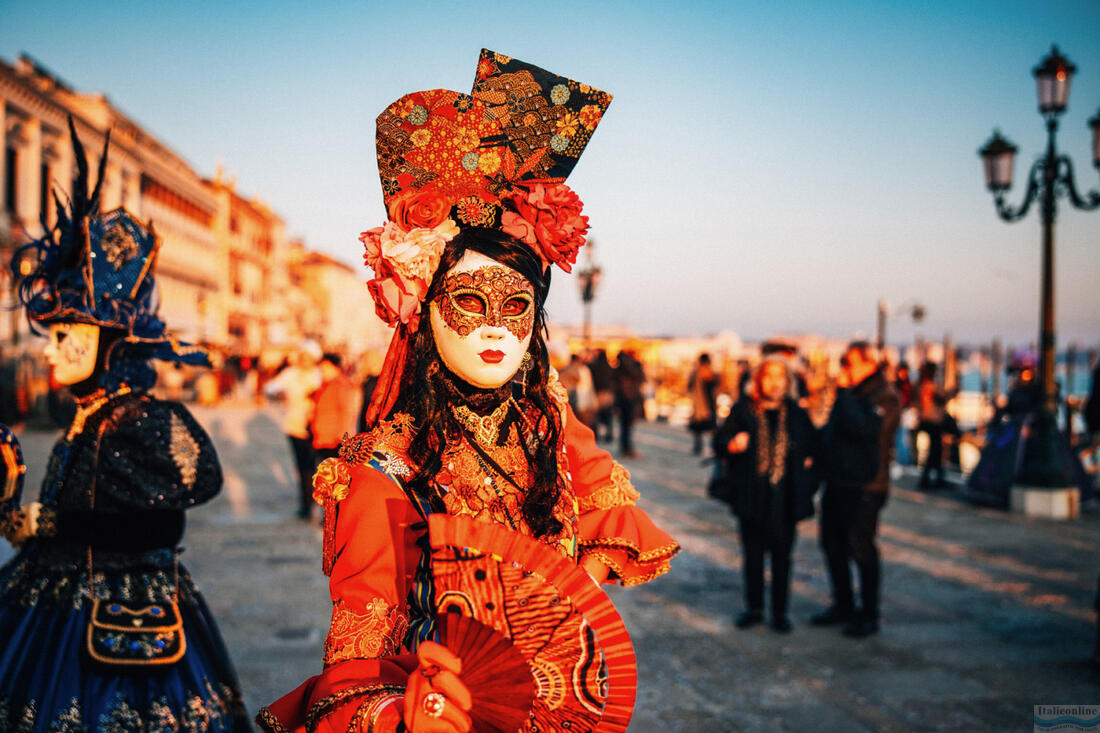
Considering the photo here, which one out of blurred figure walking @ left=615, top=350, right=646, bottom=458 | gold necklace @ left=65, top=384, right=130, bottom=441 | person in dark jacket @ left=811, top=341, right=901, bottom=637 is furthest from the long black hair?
blurred figure walking @ left=615, top=350, right=646, bottom=458

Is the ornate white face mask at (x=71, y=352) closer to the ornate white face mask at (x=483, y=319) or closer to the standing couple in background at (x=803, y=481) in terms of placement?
the ornate white face mask at (x=483, y=319)

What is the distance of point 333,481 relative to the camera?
173cm

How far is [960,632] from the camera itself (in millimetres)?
5438

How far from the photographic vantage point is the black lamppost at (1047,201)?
31.6 ft

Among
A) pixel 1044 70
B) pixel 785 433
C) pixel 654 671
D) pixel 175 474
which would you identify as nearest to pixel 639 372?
pixel 1044 70

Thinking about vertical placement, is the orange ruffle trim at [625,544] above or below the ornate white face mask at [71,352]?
below

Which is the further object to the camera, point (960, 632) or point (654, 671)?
point (960, 632)

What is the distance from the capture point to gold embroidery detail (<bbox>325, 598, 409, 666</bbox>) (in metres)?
1.58

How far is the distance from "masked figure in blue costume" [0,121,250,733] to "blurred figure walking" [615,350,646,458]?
11381 millimetres

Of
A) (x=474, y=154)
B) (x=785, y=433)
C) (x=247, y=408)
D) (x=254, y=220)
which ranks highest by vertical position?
(x=254, y=220)

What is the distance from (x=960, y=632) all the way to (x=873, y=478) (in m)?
1.21

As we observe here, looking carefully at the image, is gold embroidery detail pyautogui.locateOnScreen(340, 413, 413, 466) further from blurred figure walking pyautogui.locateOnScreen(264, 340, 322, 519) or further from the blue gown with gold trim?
blurred figure walking pyautogui.locateOnScreen(264, 340, 322, 519)

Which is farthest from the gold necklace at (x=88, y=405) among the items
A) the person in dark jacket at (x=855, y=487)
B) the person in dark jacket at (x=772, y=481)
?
the person in dark jacket at (x=855, y=487)

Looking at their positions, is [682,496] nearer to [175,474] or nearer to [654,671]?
[654,671]
